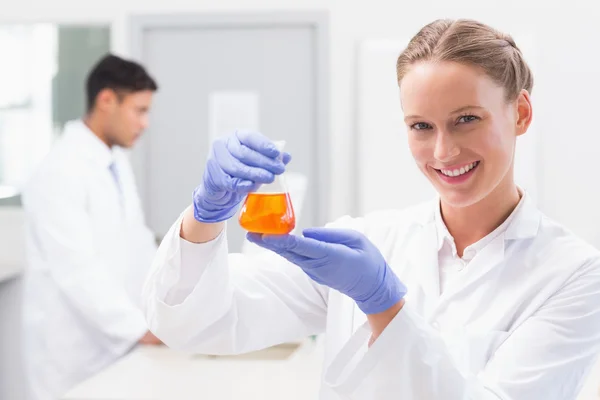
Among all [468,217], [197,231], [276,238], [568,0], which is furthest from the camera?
[568,0]

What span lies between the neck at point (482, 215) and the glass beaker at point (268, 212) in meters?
0.46

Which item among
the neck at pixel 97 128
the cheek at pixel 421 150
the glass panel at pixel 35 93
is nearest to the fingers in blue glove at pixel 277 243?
the cheek at pixel 421 150

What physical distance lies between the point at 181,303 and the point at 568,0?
9.28ft

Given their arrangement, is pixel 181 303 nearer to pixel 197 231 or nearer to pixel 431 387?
pixel 197 231

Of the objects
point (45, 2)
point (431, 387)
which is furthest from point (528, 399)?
point (45, 2)

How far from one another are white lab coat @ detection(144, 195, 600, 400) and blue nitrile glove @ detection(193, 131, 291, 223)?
0.12 meters

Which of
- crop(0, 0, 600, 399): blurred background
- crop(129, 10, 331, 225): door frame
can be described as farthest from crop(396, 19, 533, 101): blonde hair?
crop(129, 10, 331, 225): door frame

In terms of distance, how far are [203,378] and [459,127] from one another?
1252 mm

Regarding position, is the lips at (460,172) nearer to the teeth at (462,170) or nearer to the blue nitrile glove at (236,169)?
the teeth at (462,170)

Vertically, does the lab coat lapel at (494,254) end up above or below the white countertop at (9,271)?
above

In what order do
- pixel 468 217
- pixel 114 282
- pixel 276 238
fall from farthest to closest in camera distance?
1. pixel 114 282
2. pixel 468 217
3. pixel 276 238

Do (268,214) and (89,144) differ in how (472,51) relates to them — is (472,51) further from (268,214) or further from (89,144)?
(89,144)

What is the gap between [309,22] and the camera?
365 centimetres

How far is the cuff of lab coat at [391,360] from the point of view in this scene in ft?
3.75
